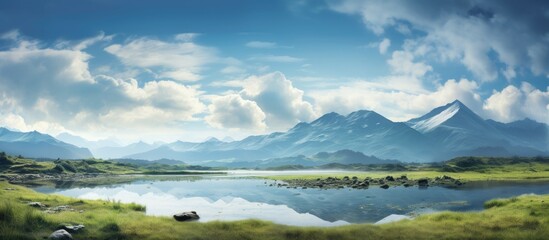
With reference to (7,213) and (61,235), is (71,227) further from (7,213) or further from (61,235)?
(7,213)

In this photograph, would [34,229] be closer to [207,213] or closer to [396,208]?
[207,213]

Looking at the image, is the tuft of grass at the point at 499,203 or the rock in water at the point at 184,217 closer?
the rock in water at the point at 184,217

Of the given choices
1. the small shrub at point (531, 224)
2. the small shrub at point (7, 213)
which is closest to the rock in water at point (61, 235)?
the small shrub at point (7, 213)

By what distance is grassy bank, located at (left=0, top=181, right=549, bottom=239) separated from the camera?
133ft

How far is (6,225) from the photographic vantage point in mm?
38625

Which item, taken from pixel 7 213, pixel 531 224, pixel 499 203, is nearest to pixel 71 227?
pixel 7 213

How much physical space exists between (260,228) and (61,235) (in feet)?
67.2

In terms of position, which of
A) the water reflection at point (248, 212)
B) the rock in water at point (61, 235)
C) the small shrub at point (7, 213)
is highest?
the small shrub at point (7, 213)

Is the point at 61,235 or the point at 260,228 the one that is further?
the point at 260,228

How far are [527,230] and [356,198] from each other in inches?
1883

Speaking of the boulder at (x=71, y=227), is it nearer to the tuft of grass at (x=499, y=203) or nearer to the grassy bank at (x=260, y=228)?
the grassy bank at (x=260, y=228)

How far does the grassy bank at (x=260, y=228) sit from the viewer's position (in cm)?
4056

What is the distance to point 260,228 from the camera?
153ft

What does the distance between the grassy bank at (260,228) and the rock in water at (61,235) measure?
1.63m
